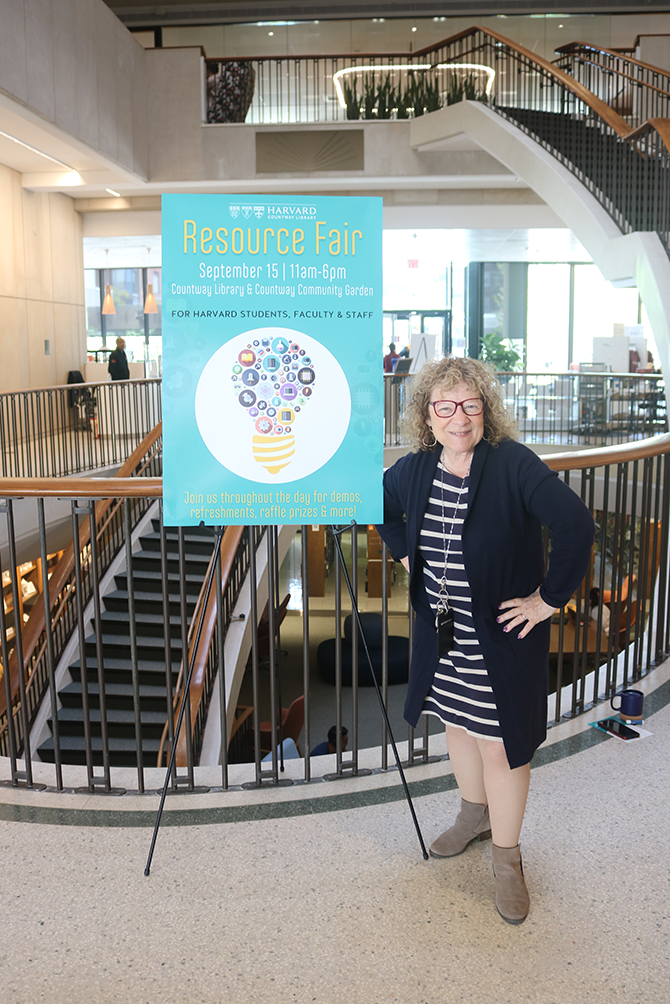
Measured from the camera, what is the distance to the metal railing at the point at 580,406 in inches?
414

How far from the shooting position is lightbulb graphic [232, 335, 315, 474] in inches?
84.0

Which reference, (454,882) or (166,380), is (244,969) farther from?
(166,380)

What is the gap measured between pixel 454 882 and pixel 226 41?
17.7 meters

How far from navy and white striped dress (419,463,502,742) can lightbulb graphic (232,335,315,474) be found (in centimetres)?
43

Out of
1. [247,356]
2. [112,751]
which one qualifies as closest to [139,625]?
[112,751]

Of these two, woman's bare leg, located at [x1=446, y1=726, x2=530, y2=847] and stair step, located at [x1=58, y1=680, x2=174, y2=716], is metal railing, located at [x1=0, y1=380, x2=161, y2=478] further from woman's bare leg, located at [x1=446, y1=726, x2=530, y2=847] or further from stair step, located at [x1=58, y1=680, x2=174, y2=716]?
woman's bare leg, located at [x1=446, y1=726, x2=530, y2=847]

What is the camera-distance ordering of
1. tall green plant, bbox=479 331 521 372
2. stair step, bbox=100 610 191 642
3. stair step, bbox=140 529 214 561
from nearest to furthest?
stair step, bbox=100 610 191 642 < stair step, bbox=140 529 214 561 < tall green plant, bbox=479 331 521 372

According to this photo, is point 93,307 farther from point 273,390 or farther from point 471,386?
point 471,386

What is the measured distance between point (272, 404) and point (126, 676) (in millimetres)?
6495

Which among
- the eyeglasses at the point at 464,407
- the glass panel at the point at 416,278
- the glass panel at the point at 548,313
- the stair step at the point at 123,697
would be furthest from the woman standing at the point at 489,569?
the glass panel at the point at 548,313

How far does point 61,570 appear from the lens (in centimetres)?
834

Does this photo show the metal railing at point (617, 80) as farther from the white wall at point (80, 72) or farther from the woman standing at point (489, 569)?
the woman standing at point (489, 569)

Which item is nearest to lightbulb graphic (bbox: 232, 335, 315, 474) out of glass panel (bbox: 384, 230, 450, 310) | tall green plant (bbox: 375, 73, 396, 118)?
tall green plant (bbox: 375, 73, 396, 118)

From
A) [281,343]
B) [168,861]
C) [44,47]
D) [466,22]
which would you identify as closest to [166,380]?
[281,343]
